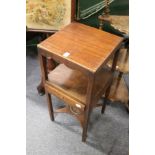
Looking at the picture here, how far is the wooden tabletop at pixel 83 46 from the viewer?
0.86 m

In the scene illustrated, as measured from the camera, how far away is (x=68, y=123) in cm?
139

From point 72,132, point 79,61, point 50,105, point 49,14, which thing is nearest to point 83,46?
point 79,61

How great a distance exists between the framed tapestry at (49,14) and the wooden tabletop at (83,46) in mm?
160

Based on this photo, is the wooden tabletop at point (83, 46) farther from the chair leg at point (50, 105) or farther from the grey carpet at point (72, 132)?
the grey carpet at point (72, 132)

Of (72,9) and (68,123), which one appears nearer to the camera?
(72,9)

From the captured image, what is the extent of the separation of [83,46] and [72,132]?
0.67 m

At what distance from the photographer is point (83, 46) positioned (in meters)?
0.94

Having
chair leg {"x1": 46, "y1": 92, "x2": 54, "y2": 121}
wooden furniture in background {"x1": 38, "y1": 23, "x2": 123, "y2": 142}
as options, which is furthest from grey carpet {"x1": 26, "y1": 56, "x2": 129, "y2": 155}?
wooden furniture in background {"x1": 38, "y1": 23, "x2": 123, "y2": 142}

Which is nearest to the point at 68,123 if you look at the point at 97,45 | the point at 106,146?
the point at 106,146

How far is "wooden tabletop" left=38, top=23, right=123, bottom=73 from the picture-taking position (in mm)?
858
